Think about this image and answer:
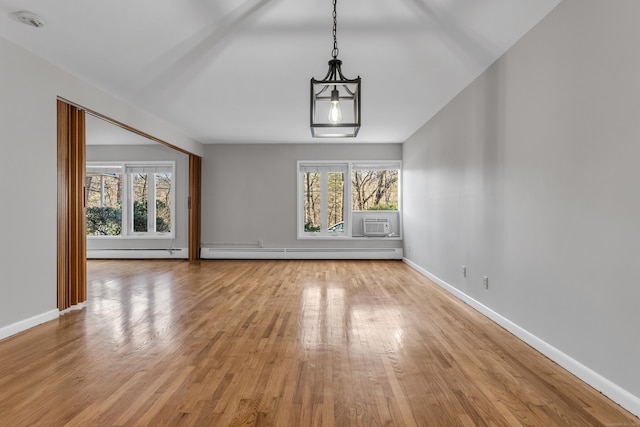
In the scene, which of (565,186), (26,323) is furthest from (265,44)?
(26,323)

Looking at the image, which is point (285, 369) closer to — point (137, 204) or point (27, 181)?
point (27, 181)

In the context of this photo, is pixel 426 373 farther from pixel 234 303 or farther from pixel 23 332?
pixel 23 332

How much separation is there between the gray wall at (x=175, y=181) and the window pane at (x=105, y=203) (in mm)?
310

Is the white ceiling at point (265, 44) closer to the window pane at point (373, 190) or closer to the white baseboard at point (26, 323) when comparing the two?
the white baseboard at point (26, 323)

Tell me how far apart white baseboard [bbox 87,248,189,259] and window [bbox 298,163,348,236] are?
2.83 meters

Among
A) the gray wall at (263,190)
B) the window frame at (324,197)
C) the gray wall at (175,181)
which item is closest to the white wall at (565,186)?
the window frame at (324,197)

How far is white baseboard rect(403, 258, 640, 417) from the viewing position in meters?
1.91

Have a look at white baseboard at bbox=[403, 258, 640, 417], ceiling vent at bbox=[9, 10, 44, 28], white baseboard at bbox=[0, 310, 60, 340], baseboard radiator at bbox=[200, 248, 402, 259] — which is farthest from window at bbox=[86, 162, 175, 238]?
white baseboard at bbox=[403, 258, 640, 417]

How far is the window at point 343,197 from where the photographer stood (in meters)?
7.98

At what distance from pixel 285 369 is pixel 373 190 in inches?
240

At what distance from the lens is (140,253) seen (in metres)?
8.00

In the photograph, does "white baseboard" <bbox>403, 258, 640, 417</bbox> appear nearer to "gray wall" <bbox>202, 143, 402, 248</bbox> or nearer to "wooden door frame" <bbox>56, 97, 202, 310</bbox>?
"wooden door frame" <bbox>56, 97, 202, 310</bbox>

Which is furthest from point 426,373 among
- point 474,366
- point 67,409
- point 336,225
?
point 336,225

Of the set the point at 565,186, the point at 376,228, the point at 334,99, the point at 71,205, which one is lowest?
the point at 376,228
